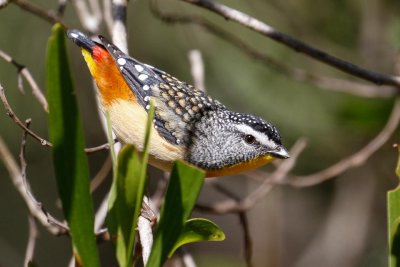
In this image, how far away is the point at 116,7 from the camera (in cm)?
327

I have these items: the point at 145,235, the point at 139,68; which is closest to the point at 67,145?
the point at 145,235

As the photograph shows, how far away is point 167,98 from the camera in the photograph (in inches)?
135

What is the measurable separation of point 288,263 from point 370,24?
294cm

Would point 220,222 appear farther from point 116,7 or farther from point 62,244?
point 116,7

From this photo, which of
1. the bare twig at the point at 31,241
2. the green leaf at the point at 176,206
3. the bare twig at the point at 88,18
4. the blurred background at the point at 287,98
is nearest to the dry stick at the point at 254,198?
the bare twig at the point at 31,241

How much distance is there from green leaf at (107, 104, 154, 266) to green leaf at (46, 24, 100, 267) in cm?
6

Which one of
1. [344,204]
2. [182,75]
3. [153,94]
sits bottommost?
[153,94]

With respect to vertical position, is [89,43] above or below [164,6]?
below

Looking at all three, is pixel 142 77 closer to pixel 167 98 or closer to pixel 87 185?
pixel 167 98

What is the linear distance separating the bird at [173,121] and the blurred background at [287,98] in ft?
5.08

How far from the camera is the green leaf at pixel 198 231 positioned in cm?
161

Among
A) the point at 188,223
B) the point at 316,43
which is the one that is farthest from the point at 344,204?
the point at 188,223

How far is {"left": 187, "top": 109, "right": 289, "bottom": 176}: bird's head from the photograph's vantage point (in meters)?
3.25

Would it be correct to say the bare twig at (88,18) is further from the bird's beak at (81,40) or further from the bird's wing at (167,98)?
the bird's wing at (167,98)
